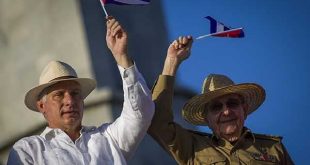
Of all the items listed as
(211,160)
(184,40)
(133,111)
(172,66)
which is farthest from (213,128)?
(133,111)

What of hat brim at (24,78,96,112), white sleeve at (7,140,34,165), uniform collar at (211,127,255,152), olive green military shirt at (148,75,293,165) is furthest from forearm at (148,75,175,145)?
white sleeve at (7,140,34,165)

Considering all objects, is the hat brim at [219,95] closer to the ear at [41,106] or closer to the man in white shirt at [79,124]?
the man in white shirt at [79,124]

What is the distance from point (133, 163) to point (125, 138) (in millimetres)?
2623

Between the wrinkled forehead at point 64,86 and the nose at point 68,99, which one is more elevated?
the wrinkled forehead at point 64,86

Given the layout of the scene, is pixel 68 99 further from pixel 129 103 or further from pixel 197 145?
pixel 197 145

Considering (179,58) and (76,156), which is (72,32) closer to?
(179,58)

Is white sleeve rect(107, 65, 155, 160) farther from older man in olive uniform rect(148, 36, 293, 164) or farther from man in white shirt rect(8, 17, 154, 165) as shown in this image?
older man in olive uniform rect(148, 36, 293, 164)

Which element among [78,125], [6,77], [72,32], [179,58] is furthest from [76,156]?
[6,77]

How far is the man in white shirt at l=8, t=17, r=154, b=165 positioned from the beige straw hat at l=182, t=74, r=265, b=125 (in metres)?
0.70

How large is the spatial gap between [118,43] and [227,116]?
102 centimetres

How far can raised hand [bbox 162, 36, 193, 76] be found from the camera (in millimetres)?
4832

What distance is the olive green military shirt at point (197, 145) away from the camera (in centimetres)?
460

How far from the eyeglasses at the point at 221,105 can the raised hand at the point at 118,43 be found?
88 cm

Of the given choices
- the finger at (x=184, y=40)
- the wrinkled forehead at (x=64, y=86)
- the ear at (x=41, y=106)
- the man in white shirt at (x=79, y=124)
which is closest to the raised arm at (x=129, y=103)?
the man in white shirt at (x=79, y=124)
